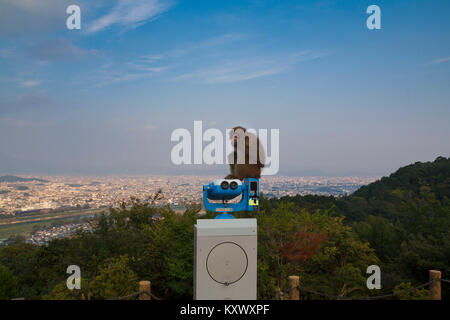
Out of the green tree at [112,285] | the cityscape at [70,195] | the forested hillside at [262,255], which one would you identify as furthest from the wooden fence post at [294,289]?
the cityscape at [70,195]

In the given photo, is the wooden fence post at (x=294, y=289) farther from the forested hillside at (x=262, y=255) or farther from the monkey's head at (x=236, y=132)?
the monkey's head at (x=236, y=132)

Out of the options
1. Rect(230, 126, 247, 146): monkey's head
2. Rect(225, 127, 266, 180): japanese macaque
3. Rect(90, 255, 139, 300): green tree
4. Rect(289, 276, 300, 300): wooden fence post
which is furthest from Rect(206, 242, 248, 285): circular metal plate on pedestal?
Result: Rect(90, 255, 139, 300): green tree

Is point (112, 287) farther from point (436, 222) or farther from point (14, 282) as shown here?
point (436, 222)

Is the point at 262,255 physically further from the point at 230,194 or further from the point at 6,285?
the point at 6,285
